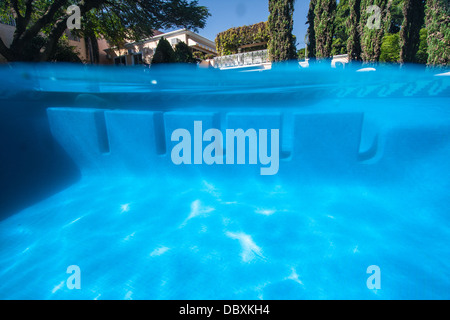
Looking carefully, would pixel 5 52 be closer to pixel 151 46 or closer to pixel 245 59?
pixel 151 46

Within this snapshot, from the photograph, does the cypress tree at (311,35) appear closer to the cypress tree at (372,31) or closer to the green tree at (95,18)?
the cypress tree at (372,31)

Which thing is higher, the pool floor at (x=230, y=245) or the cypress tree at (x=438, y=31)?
the cypress tree at (x=438, y=31)

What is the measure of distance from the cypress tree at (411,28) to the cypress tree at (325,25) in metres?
3.60

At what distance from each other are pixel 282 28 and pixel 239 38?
20.9 metres

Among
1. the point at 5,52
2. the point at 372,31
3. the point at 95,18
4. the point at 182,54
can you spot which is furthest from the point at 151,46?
the point at 372,31

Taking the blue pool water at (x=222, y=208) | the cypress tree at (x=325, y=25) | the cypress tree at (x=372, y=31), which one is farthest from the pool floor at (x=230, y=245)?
the cypress tree at (x=325, y=25)

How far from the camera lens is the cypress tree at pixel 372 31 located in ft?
37.9

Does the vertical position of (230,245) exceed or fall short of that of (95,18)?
it falls short

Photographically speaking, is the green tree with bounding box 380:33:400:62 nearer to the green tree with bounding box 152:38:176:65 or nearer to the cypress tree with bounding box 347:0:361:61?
the cypress tree with bounding box 347:0:361:61

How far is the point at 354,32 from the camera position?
13.1m

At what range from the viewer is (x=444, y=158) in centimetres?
339

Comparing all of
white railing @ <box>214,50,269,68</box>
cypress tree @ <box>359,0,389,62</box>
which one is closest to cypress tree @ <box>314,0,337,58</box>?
cypress tree @ <box>359,0,389,62</box>

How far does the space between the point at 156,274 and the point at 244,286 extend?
2.76ft

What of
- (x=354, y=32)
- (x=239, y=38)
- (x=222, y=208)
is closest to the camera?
(x=222, y=208)
